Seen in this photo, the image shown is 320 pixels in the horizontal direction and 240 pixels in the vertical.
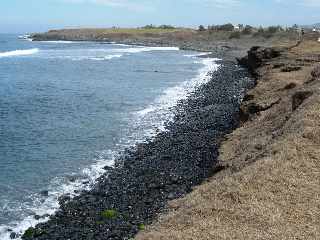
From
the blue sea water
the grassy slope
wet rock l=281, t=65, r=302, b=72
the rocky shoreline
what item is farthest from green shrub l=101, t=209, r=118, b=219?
wet rock l=281, t=65, r=302, b=72

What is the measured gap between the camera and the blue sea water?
74.5 ft

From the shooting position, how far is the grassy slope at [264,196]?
11820mm

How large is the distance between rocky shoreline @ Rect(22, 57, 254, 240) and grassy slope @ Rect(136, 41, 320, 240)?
281cm

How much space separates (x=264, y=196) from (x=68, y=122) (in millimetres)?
25040

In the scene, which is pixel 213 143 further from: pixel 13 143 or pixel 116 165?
pixel 13 143

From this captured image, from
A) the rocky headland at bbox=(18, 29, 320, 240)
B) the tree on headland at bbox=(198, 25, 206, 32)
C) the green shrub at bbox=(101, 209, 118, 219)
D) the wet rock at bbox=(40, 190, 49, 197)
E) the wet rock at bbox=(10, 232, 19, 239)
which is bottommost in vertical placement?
the wet rock at bbox=(10, 232, 19, 239)

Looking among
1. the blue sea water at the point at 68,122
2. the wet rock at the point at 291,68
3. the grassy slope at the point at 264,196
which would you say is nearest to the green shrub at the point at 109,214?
the blue sea water at the point at 68,122

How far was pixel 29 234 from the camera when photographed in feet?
58.4

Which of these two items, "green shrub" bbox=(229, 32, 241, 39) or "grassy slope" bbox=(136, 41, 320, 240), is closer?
"grassy slope" bbox=(136, 41, 320, 240)

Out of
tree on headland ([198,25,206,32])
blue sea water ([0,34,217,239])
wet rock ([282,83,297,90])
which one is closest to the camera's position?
blue sea water ([0,34,217,239])

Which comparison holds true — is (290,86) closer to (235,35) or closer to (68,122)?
(68,122)

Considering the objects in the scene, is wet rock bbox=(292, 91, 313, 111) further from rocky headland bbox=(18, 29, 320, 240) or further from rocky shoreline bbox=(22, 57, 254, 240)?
rocky shoreline bbox=(22, 57, 254, 240)

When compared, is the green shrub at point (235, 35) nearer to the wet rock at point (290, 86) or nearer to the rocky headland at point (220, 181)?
the rocky headland at point (220, 181)

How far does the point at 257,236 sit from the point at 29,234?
9500mm
